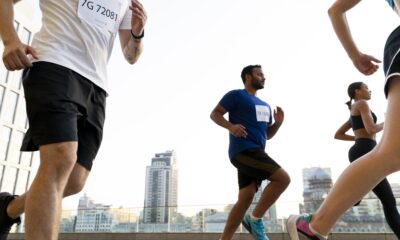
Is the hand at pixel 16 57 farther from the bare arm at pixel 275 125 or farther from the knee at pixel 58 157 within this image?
the bare arm at pixel 275 125

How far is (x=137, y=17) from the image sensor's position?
2178mm

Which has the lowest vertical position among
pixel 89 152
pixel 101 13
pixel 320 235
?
pixel 320 235

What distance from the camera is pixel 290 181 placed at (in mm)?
3480

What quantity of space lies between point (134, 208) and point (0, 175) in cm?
3092

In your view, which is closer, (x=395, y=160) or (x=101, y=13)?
(x=395, y=160)

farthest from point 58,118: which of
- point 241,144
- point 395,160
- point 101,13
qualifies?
point 241,144

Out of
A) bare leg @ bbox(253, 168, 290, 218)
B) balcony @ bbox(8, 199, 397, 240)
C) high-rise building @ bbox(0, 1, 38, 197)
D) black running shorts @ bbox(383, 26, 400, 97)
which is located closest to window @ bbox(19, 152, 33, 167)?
high-rise building @ bbox(0, 1, 38, 197)

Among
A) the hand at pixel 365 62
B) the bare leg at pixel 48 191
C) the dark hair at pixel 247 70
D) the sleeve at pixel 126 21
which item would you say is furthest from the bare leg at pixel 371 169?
the dark hair at pixel 247 70

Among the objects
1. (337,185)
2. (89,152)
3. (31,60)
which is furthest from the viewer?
(89,152)

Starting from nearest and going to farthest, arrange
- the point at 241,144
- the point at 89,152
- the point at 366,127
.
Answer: the point at 89,152
the point at 366,127
the point at 241,144

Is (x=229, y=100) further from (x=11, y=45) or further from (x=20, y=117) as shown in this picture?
(x=20, y=117)

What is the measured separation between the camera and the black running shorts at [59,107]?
1.54m

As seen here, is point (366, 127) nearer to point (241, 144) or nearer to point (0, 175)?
point (241, 144)

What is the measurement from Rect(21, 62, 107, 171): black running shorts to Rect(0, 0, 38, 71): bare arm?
95 millimetres
